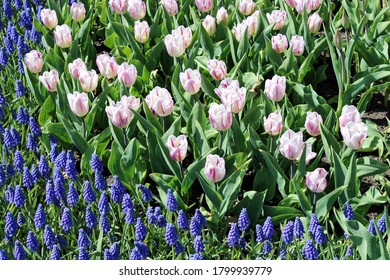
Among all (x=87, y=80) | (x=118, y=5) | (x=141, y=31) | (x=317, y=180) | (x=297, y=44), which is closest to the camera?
(x=317, y=180)

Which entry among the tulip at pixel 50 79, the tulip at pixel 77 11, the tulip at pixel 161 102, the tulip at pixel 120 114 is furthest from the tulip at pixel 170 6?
the tulip at pixel 120 114

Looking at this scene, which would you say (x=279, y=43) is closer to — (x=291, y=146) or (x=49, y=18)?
(x=291, y=146)

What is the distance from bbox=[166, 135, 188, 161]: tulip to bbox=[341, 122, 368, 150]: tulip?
0.66 meters

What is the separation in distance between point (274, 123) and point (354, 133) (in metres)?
0.37

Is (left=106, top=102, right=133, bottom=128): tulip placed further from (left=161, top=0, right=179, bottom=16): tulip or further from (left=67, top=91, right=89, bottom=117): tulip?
(left=161, top=0, right=179, bottom=16): tulip

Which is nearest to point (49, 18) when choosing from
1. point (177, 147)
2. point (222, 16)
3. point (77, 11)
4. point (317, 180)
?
point (77, 11)

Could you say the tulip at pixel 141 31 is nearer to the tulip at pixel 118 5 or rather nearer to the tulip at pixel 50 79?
the tulip at pixel 118 5

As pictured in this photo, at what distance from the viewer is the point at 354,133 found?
3.54m

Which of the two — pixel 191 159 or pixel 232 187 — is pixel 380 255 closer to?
pixel 232 187

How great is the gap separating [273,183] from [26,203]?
1.09 meters

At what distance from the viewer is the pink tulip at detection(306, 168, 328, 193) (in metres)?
3.47

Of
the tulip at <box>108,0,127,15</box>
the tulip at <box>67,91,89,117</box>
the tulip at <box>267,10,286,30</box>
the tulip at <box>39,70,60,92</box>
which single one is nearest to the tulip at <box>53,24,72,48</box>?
the tulip at <box>108,0,127,15</box>

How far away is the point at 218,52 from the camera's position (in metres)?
4.66

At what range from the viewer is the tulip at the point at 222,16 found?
4.75m
